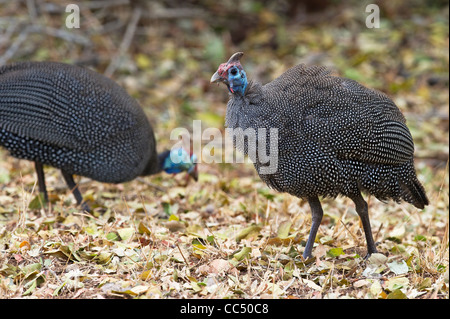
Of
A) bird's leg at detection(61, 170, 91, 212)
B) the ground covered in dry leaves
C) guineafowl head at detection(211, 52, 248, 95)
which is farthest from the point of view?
bird's leg at detection(61, 170, 91, 212)

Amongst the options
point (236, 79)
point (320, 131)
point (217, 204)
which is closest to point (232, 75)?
point (236, 79)

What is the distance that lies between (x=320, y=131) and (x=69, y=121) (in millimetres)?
1968

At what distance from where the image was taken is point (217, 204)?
490cm

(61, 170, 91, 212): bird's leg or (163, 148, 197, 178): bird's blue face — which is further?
Result: (163, 148, 197, 178): bird's blue face

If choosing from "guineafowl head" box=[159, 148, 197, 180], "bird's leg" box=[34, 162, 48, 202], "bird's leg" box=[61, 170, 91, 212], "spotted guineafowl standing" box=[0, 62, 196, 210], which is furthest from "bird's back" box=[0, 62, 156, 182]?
"guineafowl head" box=[159, 148, 197, 180]

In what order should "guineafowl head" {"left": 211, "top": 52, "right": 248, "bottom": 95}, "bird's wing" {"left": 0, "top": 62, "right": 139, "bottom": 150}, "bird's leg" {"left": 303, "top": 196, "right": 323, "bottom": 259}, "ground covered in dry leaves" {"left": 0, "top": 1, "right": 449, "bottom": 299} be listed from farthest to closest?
"bird's wing" {"left": 0, "top": 62, "right": 139, "bottom": 150}, "bird's leg" {"left": 303, "top": 196, "right": 323, "bottom": 259}, "guineafowl head" {"left": 211, "top": 52, "right": 248, "bottom": 95}, "ground covered in dry leaves" {"left": 0, "top": 1, "right": 449, "bottom": 299}

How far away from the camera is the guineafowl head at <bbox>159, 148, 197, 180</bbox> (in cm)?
513

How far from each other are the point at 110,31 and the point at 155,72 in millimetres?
811

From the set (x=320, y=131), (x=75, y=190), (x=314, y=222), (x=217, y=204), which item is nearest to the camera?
(x=320, y=131)

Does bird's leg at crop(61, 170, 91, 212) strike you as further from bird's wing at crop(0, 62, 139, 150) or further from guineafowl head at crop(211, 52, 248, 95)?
guineafowl head at crop(211, 52, 248, 95)

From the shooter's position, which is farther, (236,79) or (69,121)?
(69,121)

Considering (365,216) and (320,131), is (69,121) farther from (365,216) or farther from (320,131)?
(365,216)

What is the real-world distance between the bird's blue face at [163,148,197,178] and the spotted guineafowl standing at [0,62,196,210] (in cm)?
45
